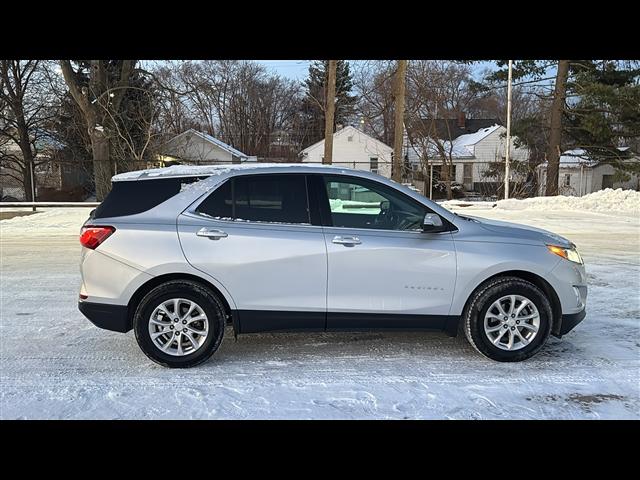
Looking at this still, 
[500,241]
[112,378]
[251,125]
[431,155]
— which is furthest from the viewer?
[251,125]

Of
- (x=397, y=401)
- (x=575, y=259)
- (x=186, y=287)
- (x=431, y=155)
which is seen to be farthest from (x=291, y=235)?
(x=431, y=155)

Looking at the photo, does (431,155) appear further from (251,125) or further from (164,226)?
(164,226)

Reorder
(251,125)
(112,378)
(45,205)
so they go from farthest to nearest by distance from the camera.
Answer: (251,125) → (45,205) → (112,378)

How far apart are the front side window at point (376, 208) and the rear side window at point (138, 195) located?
4.39 feet

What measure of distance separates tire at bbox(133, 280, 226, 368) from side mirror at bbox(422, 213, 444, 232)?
1947 millimetres

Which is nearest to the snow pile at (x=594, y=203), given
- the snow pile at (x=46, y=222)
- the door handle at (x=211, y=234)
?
the snow pile at (x=46, y=222)

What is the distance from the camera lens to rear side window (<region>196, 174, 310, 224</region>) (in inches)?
176

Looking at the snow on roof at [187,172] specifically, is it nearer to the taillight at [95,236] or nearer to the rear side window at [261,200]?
the rear side window at [261,200]

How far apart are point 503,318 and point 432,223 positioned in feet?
3.56

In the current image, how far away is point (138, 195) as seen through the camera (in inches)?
177

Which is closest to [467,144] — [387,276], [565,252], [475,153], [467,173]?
[475,153]

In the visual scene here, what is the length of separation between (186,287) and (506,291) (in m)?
2.85

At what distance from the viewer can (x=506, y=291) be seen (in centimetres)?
446

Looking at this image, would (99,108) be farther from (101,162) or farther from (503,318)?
(503,318)
